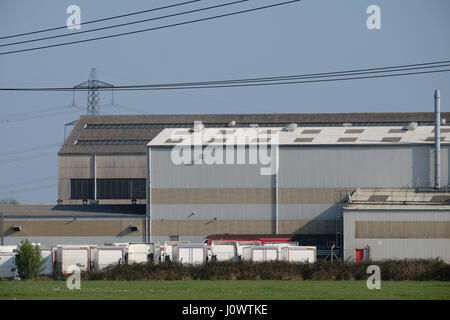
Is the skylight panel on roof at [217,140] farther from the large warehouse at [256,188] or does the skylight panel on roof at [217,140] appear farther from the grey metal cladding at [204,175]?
the grey metal cladding at [204,175]

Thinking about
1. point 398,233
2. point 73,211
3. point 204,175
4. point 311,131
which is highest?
point 311,131

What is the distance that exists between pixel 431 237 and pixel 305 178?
40.0 feet

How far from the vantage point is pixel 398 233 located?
64250 mm

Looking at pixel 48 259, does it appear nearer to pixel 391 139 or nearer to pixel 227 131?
pixel 227 131

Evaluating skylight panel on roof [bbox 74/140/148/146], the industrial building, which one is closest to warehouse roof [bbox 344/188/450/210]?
the industrial building

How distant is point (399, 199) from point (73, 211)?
27318 millimetres

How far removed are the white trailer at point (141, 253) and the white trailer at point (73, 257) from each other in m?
2.76

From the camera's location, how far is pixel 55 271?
2085 inches

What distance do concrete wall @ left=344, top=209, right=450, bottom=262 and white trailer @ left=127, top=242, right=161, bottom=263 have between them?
579 inches

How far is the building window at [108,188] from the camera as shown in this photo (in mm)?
93688

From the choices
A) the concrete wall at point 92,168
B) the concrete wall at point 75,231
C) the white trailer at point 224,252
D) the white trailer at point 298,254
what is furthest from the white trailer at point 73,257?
the concrete wall at point 92,168

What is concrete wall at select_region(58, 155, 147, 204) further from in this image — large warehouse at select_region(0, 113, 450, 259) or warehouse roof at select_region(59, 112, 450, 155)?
large warehouse at select_region(0, 113, 450, 259)

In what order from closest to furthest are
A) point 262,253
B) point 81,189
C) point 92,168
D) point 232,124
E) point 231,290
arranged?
point 231,290
point 262,253
point 232,124
point 92,168
point 81,189

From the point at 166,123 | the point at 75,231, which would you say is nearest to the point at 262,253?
the point at 75,231
